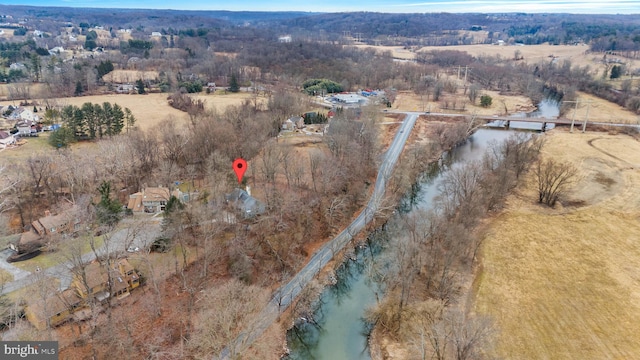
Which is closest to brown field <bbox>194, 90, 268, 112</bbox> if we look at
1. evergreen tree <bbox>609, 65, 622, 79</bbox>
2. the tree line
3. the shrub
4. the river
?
the tree line

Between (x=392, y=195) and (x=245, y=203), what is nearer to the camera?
(x=245, y=203)

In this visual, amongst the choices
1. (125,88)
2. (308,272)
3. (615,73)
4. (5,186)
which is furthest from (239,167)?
(615,73)

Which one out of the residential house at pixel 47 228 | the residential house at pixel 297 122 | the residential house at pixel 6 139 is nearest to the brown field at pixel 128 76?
the residential house at pixel 6 139

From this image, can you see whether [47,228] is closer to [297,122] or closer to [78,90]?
[297,122]

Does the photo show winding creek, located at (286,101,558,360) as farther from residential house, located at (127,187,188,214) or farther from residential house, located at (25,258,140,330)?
residential house, located at (127,187,188,214)

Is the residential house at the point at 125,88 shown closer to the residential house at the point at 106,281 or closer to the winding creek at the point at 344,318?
the residential house at the point at 106,281
